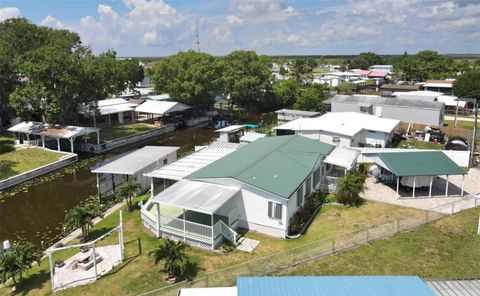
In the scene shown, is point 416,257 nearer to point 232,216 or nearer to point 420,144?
point 232,216

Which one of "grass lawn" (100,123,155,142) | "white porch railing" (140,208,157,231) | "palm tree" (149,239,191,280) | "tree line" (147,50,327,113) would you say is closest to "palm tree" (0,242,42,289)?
"palm tree" (149,239,191,280)

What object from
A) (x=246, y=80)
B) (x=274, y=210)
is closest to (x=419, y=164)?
(x=274, y=210)

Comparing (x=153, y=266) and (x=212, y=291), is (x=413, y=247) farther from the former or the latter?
(x=153, y=266)

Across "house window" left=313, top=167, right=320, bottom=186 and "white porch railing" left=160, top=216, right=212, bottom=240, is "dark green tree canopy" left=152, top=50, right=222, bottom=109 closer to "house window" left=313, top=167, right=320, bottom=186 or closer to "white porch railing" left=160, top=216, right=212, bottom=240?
"house window" left=313, top=167, right=320, bottom=186

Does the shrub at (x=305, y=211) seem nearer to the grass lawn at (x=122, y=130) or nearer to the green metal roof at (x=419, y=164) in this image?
the green metal roof at (x=419, y=164)

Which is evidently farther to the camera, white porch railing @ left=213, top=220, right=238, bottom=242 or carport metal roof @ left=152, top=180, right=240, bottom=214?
white porch railing @ left=213, top=220, right=238, bottom=242

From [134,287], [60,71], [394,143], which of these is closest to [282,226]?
[134,287]
